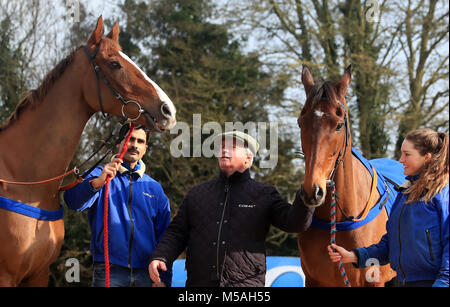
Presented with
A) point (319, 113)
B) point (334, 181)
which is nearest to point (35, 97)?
point (319, 113)

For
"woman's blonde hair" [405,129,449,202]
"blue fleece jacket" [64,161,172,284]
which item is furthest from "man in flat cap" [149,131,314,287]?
"woman's blonde hair" [405,129,449,202]

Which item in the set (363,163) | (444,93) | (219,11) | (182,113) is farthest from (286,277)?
(219,11)

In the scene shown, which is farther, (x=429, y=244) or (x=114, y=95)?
(x=114, y=95)

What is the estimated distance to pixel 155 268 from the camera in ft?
11.1

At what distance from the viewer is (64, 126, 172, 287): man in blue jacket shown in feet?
12.5

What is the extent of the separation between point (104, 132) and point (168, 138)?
1.79 metres

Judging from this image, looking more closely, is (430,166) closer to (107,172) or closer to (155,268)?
(155,268)

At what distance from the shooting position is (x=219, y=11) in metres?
16.2

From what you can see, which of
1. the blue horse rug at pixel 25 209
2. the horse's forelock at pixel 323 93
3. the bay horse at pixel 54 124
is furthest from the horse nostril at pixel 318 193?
the blue horse rug at pixel 25 209

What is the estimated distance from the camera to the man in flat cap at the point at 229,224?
338cm

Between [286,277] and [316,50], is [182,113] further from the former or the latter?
[286,277]

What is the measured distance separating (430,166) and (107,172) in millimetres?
2140
